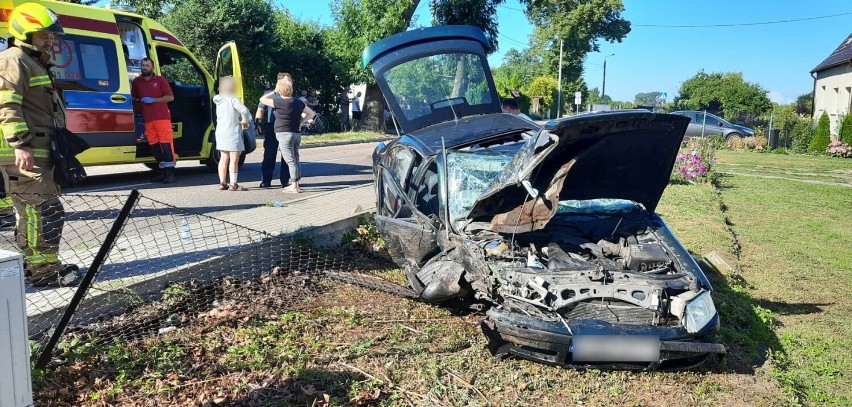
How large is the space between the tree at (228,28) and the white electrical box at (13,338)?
22.7 metres

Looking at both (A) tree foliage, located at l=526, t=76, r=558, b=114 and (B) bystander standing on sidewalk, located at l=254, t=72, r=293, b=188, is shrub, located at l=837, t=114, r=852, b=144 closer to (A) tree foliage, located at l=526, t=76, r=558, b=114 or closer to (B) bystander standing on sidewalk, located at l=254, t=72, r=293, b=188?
(B) bystander standing on sidewalk, located at l=254, t=72, r=293, b=188

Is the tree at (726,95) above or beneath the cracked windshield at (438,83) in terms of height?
above

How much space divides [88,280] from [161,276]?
3.34 feet

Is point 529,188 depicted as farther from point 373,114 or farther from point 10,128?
point 373,114

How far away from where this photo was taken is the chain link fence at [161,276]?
380 centimetres

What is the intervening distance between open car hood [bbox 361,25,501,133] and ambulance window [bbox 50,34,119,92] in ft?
14.3

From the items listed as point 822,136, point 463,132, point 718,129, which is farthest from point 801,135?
point 463,132

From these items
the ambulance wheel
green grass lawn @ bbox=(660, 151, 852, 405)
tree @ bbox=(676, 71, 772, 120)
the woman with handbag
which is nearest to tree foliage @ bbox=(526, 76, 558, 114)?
tree @ bbox=(676, 71, 772, 120)

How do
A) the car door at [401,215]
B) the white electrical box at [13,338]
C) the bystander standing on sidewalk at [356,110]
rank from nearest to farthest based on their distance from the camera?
1. the white electrical box at [13,338]
2. the car door at [401,215]
3. the bystander standing on sidewalk at [356,110]

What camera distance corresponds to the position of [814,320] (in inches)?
206

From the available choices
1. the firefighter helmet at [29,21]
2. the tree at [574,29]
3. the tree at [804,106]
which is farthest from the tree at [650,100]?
the tree at [574,29]

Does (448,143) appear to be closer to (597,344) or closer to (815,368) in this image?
(597,344)

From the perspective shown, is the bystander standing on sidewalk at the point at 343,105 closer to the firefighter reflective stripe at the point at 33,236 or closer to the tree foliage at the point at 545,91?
the firefighter reflective stripe at the point at 33,236

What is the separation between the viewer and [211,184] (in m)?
10.0
